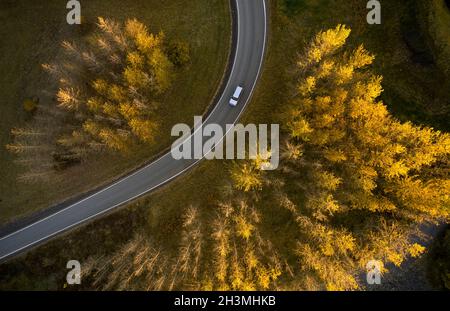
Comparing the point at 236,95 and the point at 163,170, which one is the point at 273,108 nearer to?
the point at 236,95

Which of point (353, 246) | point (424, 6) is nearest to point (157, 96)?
point (353, 246)

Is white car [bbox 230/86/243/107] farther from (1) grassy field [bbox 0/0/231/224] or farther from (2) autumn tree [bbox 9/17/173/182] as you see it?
(2) autumn tree [bbox 9/17/173/182]

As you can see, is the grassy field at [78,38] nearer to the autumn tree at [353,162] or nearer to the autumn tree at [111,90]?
the autumn tree at [111,90]

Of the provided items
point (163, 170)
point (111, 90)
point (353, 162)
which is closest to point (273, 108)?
point (353, 162)

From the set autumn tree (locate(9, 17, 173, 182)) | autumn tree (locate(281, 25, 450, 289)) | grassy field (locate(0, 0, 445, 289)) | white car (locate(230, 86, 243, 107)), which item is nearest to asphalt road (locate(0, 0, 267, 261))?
white car (locate(230, 86, 243, 107))

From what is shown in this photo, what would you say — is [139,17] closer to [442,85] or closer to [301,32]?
[301,32]

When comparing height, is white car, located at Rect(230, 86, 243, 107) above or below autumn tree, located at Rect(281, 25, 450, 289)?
above
